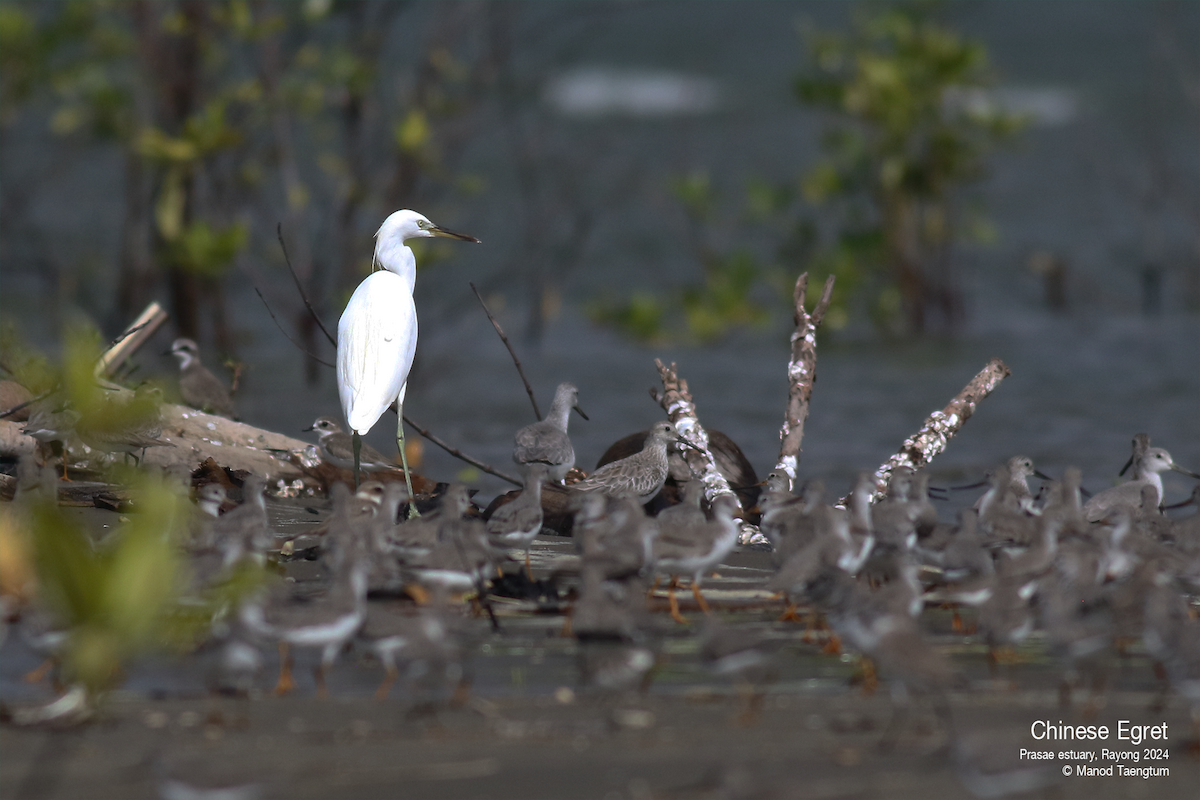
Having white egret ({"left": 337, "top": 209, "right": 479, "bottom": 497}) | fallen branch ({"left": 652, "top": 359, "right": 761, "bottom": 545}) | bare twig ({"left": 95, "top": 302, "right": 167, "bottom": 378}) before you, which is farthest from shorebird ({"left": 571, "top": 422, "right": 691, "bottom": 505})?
bare twig ({"left": 95, "top": 302, "right": 167, "bottom": 378})

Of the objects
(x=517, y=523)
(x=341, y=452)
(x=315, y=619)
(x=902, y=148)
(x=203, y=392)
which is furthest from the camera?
(x=902, y=148)

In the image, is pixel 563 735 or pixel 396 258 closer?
pixel 563 735

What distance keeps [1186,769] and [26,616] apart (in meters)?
3.73

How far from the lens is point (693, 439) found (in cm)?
839

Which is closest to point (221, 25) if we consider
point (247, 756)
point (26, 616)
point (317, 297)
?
point (317, 297)

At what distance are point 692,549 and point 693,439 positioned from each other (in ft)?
8.17

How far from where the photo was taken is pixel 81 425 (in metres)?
4.55

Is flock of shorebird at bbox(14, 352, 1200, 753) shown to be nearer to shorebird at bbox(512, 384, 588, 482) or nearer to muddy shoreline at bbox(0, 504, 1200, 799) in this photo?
muddy shoreline at bbox(0, 504, 1200, 799)

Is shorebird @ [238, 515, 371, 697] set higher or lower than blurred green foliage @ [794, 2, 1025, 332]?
lower

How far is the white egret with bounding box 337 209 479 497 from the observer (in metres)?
8.11

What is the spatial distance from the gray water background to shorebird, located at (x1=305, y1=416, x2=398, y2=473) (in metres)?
1.33

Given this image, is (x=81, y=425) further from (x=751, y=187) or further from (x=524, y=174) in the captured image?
(x=751, y=187)

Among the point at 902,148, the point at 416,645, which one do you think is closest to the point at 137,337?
the point at 416,645

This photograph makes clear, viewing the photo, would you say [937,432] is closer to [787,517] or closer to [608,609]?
[787,517]
